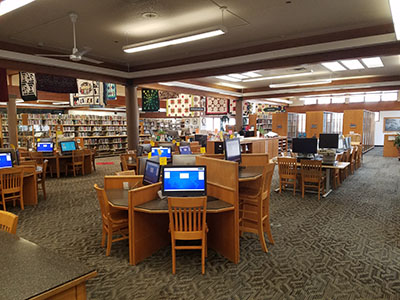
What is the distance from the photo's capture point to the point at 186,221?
3205 millimetres

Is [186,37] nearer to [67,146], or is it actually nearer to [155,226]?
[155,226]

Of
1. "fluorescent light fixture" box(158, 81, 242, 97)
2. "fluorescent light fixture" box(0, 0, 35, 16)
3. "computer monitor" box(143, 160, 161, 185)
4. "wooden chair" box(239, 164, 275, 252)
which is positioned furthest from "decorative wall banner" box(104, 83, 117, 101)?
"wooden chair" box(239, 164, 275, 252)

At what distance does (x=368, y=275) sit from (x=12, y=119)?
40.1 ft

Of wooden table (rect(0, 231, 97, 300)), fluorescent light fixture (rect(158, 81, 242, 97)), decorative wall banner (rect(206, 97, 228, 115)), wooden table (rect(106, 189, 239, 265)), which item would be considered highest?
fluorescent light fixture (rect(158, 81, 242, 97))

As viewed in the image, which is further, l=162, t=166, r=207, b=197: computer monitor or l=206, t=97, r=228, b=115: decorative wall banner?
l=206, t=97, r=228, b=115: decorative wall banner

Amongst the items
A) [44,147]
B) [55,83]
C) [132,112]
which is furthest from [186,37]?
[44,147]

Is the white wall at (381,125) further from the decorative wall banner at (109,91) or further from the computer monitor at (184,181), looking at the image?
the computer monitor at (184,181)

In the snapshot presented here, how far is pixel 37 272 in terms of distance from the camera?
4.98 feet

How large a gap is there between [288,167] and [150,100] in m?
6.50

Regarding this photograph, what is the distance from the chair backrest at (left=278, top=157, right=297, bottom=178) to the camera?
261 inches

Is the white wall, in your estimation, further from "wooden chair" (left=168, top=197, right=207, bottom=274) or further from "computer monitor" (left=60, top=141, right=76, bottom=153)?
"wooden chair" (left=168, top=197, right=207, bottom=274)

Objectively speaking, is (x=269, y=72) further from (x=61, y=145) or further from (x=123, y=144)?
(x=123, y=144)

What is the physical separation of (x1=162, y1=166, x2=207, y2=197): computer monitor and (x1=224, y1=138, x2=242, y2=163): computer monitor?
1225mm

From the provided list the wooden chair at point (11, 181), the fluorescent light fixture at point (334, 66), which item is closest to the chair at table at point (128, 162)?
the wooden chair at point (11, 181)
